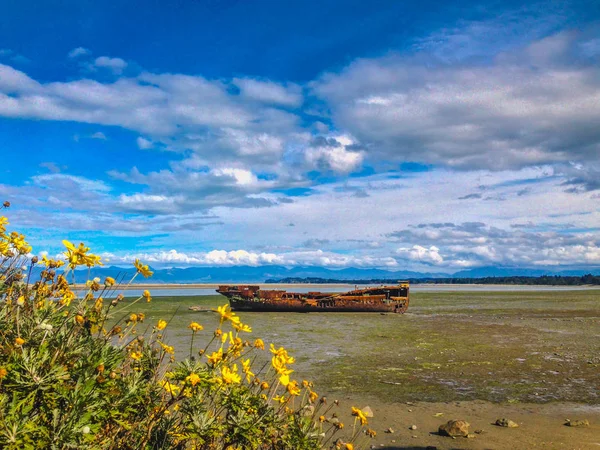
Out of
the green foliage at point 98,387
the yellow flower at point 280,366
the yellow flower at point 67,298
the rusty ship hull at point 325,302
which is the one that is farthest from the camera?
the rusty ship hull at point 325,302

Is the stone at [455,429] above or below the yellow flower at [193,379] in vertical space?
below

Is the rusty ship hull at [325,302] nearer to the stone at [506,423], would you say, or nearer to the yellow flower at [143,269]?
the stone at [506,423]

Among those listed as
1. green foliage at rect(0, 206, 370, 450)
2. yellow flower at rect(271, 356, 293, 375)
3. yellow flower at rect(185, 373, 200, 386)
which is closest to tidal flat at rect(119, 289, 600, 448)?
green foliage at rect(0, 206, 370, 450)

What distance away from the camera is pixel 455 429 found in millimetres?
6266

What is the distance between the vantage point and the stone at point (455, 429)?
6.24 m

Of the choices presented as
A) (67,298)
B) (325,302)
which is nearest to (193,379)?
(67,298)

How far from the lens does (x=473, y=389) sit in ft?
28.9

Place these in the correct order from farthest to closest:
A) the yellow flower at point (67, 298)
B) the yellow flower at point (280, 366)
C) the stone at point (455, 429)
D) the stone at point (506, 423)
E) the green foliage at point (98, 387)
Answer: the stone at point (506, 423) → the stone at point (455, 429) → the yellow flower at point (67, 298) → the yellow flower at point (280, 366) → the green foliage at point (98, 387)

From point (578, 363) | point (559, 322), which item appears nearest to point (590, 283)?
point (559, 322)

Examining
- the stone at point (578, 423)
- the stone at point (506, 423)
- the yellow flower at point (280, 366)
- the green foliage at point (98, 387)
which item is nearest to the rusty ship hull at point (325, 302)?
the stone at point (578, 423)

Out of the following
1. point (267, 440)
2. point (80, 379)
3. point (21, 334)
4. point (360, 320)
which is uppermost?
point (21, 334)

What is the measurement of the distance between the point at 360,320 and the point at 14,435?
22.2 meters

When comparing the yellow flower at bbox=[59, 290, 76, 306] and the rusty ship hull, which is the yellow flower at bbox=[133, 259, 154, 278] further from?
the rusty ship hull

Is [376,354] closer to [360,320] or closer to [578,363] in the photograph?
[578,363]
